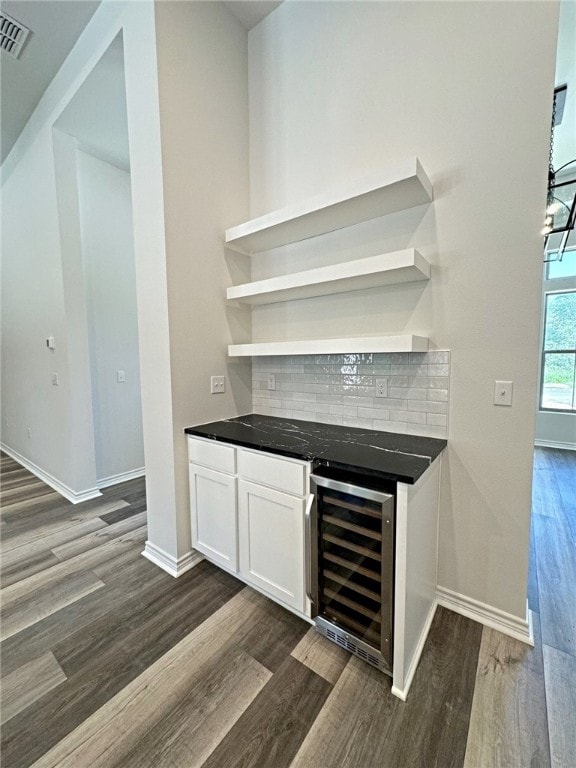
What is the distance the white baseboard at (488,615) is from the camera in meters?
1.54

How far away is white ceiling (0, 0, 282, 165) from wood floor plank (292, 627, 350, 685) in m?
3.64

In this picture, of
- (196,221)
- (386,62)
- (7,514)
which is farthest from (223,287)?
(7,514)

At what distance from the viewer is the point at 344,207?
1739mm

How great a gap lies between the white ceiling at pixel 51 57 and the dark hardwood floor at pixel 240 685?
3.42 metres

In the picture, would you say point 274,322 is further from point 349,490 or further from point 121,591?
point 121,591

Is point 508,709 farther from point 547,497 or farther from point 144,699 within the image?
point 547,497

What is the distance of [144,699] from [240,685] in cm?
38

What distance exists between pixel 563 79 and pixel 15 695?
17.2 feet

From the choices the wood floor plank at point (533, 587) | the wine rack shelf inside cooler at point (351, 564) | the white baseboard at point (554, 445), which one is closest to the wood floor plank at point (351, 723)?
the wine rack shelf inside cooler at point (351, 564)

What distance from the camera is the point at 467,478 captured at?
1.68 metres

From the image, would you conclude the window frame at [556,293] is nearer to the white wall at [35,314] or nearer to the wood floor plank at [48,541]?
the wood floor plank at [48,541]

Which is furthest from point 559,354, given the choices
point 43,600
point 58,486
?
point 58,486

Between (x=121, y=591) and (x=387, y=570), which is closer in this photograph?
(x=387, y=570)

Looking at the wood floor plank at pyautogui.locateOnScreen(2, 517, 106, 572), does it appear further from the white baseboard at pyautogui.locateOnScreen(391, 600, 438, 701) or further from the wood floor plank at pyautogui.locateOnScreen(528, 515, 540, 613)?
the wood floor plank at pyautogui.locateOnScreen(528, 515, 540, 613)
